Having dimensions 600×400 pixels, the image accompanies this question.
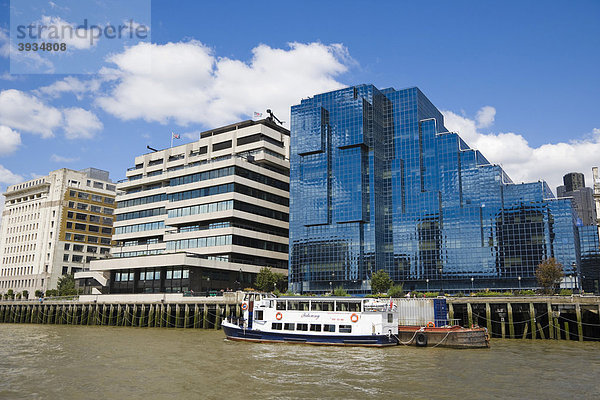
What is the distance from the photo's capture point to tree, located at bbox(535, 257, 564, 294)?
287 feet

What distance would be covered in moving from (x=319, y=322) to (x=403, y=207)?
58094mm

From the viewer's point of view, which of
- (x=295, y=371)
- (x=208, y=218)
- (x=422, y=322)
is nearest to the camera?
(x=295, y=371)

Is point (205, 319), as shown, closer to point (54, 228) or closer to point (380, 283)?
point (380, 283)

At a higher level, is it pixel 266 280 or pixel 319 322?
pixel 266 280

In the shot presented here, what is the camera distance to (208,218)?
111m

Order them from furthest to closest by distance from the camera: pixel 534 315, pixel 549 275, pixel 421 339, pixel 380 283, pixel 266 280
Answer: pixel 266 280 → pixel 380 283 → pixel 549 275 → pixel 534 315 → pixel 421 339

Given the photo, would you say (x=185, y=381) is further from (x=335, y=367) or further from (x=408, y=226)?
(x=408, y=226)

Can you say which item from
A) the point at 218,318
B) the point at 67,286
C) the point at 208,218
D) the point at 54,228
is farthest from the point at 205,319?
the point at 54,228

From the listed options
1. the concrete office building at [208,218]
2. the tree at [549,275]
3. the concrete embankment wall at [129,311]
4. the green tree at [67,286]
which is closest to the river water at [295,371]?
the concrete embankment wall at [129,311]

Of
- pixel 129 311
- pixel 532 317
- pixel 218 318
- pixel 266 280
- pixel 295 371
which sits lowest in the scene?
pixel 295 371

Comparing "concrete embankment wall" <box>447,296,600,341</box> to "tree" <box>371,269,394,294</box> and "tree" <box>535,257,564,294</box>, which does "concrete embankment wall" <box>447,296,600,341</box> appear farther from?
"tree" <box>371,269,394,294</box>

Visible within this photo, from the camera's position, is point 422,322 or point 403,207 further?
point 403,207

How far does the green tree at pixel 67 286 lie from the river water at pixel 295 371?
244 feet

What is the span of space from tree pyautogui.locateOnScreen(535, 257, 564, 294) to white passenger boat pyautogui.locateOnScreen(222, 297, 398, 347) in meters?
44.4
